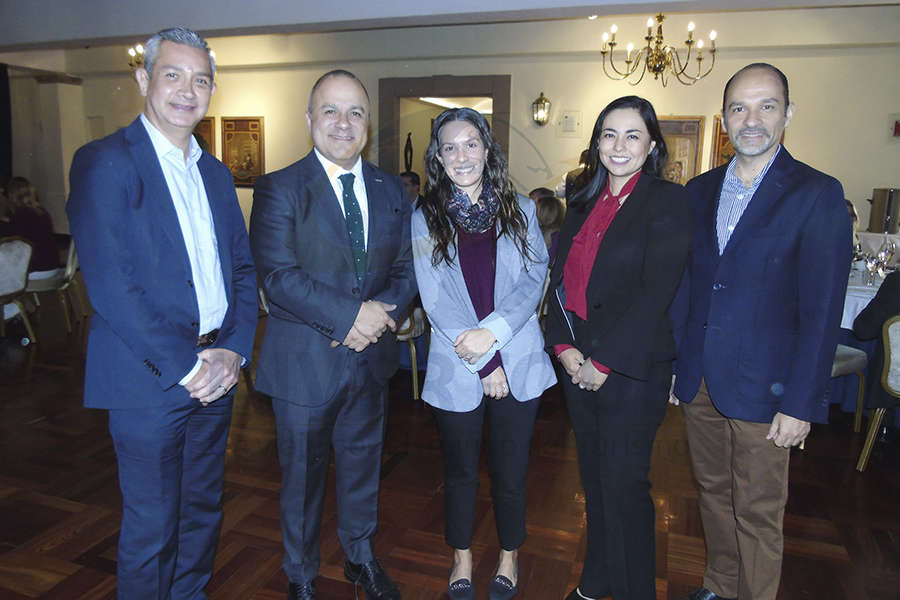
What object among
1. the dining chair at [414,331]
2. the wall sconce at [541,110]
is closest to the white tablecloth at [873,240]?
the wall sconce at [541,110]

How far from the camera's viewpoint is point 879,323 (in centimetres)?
321

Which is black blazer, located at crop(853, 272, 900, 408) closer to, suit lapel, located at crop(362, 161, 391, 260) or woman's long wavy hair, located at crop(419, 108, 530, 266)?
woman's long wavy hair, located at crop(419, 108, 530, 266)

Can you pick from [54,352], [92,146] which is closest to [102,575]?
[92,146]

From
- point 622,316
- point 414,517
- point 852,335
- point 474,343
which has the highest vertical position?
point 622,316

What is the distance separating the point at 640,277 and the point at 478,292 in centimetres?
52

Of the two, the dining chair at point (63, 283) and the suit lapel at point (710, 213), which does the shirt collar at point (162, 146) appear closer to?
the suit lapel at point (710, 213)

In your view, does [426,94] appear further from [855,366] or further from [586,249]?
[586,249]

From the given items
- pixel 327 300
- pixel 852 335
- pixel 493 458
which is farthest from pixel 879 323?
pixel 327 300

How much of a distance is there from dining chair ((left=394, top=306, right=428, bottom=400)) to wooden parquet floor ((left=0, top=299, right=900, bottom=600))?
14.2 inches

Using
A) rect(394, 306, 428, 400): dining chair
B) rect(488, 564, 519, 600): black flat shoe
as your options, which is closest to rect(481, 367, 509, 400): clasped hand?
rect(488, 564, 519, 600): black flat shoe

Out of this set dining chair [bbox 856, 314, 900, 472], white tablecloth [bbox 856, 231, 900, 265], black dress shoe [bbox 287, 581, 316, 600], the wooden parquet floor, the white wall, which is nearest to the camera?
black dress shoe [bbox 287, 581, 316, 600]

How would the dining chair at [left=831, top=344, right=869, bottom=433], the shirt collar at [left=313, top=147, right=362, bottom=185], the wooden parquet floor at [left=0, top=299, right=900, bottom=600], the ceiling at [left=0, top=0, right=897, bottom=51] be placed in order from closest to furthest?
the shirt collar at [left=313, top=147, right=362, bottom=185] < the wooden parquet floor at [left=0, top=299, right=900, bottom=600] < the dining chair at [left=831, top=344, right=869, bottom=433] < the ceiling at [left=0, top=0, right=897, bottom=51]

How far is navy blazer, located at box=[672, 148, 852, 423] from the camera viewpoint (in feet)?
5.41

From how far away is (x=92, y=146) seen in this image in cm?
160
